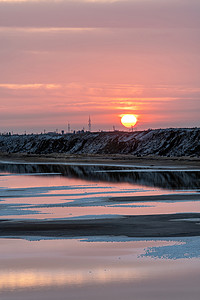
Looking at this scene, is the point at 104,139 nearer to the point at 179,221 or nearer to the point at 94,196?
the point at 94,196

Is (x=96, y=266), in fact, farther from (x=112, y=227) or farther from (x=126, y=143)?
(x=126, y=143)

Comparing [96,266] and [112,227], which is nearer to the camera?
[96,266]

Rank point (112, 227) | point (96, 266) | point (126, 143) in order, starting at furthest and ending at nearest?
1. point (126, 143)
2. point (112, 227)
3. point (96, 266)

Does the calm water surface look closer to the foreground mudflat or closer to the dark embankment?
the foreground mudflat

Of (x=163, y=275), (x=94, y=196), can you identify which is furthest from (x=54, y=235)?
(x=94, y=196)

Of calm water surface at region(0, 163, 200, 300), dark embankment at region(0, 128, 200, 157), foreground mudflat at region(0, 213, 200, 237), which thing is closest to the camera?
calm water surface at region(0, 163, 200, 300)

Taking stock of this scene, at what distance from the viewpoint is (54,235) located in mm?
18766

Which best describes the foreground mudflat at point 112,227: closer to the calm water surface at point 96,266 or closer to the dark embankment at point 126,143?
the calm water surface at point 96,266

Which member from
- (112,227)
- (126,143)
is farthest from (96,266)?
(126,143)

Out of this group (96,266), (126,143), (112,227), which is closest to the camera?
(96,266)

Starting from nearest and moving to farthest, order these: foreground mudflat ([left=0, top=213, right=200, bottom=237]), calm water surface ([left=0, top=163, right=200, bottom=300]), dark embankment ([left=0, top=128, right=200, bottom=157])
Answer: calm water surface ([left=0, top=163, right=200, bottom=300]) → foreground mudflat ([left=0, top=213, right=200, bottom=237]) → dark embankment ([left=0, top=128, right=200, bottom=157])

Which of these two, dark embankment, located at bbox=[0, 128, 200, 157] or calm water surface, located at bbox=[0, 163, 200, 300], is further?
dark embankment, located at bbox=[0, 128, 200, 157]

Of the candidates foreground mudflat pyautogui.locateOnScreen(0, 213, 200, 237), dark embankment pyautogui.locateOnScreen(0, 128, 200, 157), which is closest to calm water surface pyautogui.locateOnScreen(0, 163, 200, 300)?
foreground mudflat pyautogui.locateOnScreen(0, 213, 200, 237)

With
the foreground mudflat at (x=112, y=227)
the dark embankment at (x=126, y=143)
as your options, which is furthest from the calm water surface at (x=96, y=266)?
the dark embankment at (x=126, y=143)
